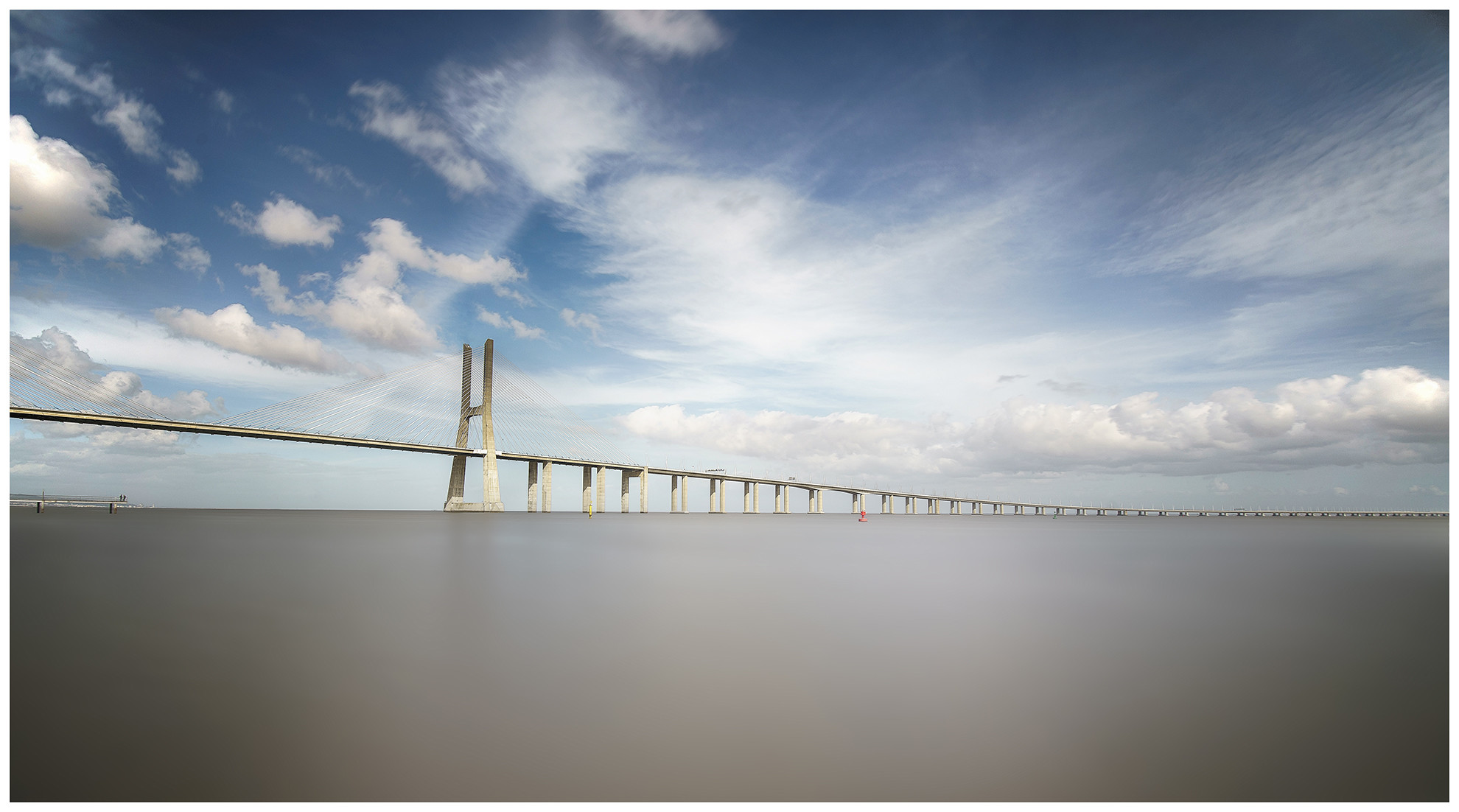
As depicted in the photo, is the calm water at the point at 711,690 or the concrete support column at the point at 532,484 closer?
the calm water at the point at 711,690

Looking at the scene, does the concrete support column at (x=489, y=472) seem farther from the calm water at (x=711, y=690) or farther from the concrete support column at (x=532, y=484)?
the calm water at (x=711, y=690)

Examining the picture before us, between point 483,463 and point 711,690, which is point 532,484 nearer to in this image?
point 483,463

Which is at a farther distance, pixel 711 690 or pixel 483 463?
pixel 483 463

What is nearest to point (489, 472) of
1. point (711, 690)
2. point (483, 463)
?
point (483, 463)

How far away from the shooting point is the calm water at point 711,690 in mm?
4141

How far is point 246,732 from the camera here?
476 cm

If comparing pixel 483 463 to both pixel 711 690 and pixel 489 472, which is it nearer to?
pixel 489 472

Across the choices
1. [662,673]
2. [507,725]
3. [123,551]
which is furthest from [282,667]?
[123,551]

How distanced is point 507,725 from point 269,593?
9572 millimetres

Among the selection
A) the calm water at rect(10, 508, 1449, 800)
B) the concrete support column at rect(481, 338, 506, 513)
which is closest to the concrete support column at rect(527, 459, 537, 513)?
the concrete support column at rect(481, 338, 506, 513)

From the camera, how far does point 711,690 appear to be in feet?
20.0

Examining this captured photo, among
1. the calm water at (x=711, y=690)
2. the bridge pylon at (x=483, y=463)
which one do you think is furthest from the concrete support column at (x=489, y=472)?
the calm water at (x=711, y=690)

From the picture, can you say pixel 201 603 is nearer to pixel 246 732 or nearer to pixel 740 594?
pixel 246 732

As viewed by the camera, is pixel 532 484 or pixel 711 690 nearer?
pixel 711 690
